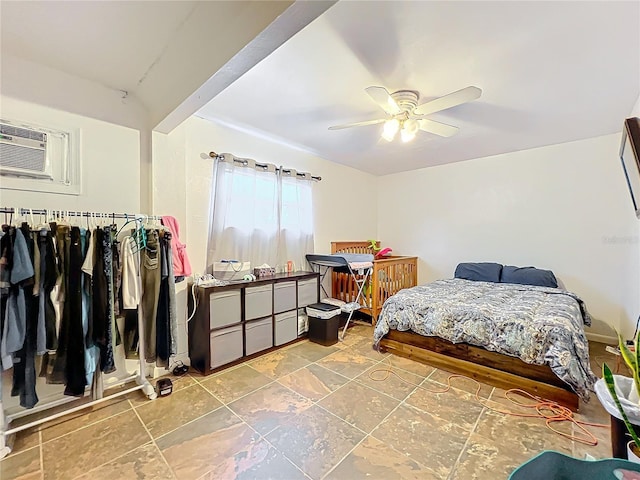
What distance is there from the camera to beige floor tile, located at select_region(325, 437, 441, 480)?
A: 145 centimetres

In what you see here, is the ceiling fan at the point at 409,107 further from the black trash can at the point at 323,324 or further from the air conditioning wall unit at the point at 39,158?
the air conditioning wall unit at the point at 39,158

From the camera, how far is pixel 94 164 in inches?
87.6

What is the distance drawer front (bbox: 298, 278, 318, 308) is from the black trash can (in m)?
0.11

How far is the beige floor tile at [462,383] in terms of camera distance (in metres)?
2.27

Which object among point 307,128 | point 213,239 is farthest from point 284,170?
point 213,239

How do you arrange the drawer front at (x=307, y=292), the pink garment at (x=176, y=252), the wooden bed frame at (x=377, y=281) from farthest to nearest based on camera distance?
the wooden bed frame at (x=377, y=281)
the drawer front at (x=307, y=292)
the pink garment at (x=176, y=252)

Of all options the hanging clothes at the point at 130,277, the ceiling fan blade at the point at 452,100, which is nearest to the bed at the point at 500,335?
the ceiling fan blade at the point at 452,100

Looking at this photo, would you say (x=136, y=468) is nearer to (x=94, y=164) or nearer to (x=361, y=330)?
(x=94, y=164)

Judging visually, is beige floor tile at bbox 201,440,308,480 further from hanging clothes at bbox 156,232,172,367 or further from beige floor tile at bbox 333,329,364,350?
beige floor tile at bbox 333,329,364,350

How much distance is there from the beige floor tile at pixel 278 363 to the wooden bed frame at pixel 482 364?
95 cm

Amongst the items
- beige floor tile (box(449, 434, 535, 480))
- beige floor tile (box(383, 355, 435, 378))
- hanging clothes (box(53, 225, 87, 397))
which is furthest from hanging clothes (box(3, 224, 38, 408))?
beige floor tile (box(383, 355, 435, 378))

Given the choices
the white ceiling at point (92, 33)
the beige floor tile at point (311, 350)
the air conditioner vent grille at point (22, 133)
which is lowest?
the beige floor tile at point (311, 350)

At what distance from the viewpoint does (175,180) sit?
2.57 meters

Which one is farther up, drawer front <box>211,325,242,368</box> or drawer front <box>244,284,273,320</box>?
drawer front <box>244,284,273,320</box>
